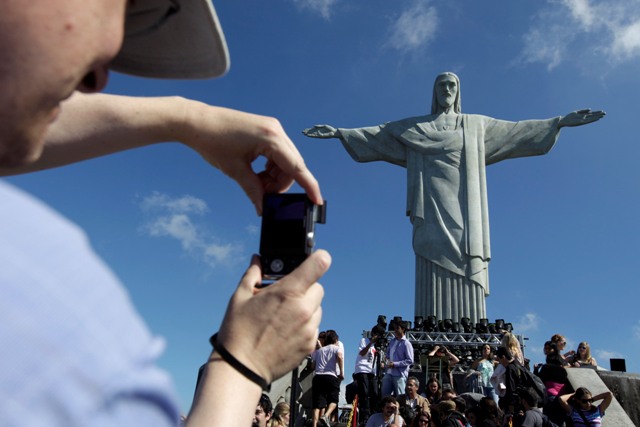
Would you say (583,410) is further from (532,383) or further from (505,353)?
(505,353)

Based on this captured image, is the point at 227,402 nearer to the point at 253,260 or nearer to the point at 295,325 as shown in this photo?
the point at 295,325

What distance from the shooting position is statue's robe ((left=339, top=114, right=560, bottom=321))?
14.9m

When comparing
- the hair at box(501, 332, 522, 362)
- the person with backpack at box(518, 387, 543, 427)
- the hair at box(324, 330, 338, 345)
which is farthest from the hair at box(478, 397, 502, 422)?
the hair at box(324, 330, 338, 345)

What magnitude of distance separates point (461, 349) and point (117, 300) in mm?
14111

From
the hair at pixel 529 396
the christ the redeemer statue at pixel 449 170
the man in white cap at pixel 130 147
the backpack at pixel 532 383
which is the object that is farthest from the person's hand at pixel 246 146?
the christ the redeemer statue at pixel 449 170

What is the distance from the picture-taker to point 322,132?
55.3 ft

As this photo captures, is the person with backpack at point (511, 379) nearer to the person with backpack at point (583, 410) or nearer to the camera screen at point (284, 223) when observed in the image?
the person with backpack at point (583, 410)

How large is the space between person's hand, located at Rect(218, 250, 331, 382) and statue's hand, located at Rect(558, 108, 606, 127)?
16071 mm

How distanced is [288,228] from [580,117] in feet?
53.2

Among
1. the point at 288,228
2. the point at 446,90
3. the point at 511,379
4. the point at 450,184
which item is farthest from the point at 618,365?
the point at 288,228

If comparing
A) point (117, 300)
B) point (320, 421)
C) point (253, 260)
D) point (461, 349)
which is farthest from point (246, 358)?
point (461, 349)

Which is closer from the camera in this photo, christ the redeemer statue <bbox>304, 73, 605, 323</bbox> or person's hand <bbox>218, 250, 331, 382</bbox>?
person's hand <bbox>218, 250, 331, 382</bbox>

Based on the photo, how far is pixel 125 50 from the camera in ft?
3.28

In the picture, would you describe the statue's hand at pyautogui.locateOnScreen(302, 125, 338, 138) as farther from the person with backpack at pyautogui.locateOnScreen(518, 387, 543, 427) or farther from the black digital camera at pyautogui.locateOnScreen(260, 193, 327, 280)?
the black digital camera at pyautogui.locateOnScreen(260, 193, 327, 280)
